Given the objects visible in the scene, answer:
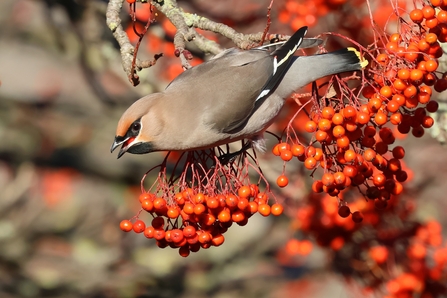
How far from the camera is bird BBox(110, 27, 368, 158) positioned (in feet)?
8.37

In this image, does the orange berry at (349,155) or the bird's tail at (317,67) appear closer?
the orange berry at (349,155)

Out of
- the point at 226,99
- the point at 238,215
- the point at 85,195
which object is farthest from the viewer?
the point at 85,195

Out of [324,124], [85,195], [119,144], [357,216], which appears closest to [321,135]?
[324,124]

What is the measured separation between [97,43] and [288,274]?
269 centimetres

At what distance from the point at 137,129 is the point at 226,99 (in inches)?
18.5

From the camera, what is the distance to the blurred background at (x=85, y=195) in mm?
4910

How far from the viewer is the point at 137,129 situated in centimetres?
252

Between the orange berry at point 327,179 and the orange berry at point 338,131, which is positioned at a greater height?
the orange berry at point 338,131

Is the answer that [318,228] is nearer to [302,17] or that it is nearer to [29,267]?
[302,17]

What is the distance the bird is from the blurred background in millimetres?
1683

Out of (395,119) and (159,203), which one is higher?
(395,119)

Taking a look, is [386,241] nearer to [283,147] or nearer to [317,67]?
[317,67]

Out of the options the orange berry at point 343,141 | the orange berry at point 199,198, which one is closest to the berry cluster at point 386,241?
the orange berry at point 343,141

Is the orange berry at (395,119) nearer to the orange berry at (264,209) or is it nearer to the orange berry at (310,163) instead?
the orange berry at (310,163)
